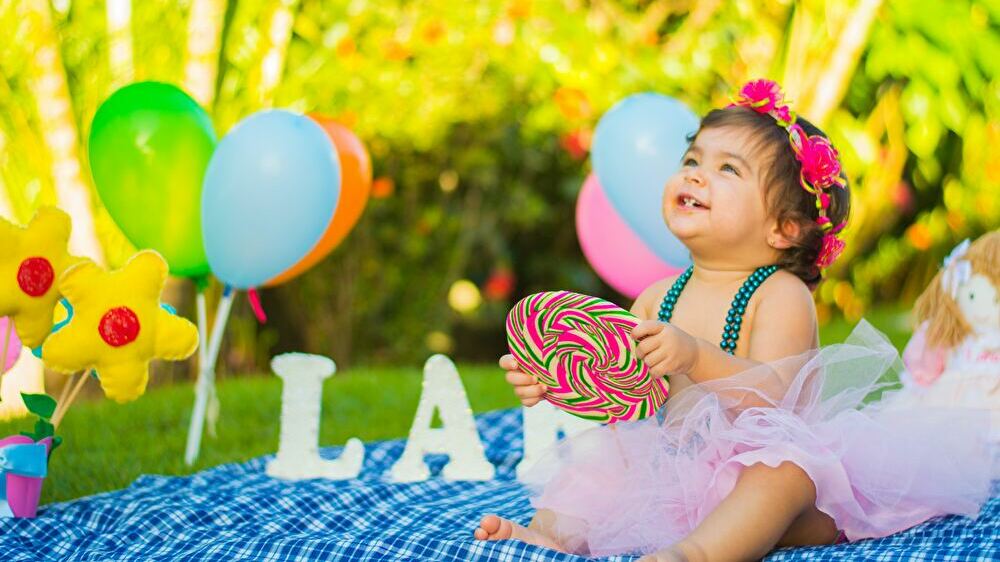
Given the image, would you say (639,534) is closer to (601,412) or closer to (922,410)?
(601,412)

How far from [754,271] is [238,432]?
1763mm

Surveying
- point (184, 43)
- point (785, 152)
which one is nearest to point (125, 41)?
point (184, 43)

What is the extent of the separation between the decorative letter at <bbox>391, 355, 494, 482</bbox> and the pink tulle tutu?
2.23 feet

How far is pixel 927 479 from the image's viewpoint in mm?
1810

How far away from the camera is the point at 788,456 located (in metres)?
1.70

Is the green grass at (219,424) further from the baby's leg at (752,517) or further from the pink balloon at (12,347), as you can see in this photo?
the baby's leg at (752,517)

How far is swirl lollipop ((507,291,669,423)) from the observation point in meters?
1.74

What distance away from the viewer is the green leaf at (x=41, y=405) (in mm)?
2129

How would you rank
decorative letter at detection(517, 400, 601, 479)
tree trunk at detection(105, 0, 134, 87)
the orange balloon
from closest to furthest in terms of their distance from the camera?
decorative letter at detection(517, 400, 601, 479), the orange balloon, tree trunk at detection(105, 0, 134, 87)

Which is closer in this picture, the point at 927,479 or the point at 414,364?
the point at 927,479

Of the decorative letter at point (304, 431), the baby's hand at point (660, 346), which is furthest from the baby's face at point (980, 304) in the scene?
the decorative letter at point (304, 431)

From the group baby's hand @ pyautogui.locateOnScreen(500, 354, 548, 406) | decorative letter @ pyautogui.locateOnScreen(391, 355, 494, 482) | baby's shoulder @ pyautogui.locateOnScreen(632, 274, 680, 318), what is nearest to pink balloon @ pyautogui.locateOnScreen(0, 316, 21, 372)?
decorative letter @ pyautogui.locateOnScreen(391, 355, 494, 482)

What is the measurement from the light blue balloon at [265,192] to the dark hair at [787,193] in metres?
0.97

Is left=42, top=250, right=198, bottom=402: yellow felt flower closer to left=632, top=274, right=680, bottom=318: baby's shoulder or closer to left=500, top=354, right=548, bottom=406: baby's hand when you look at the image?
left=500, top=354, right=548, bottom=406: baby's hand
